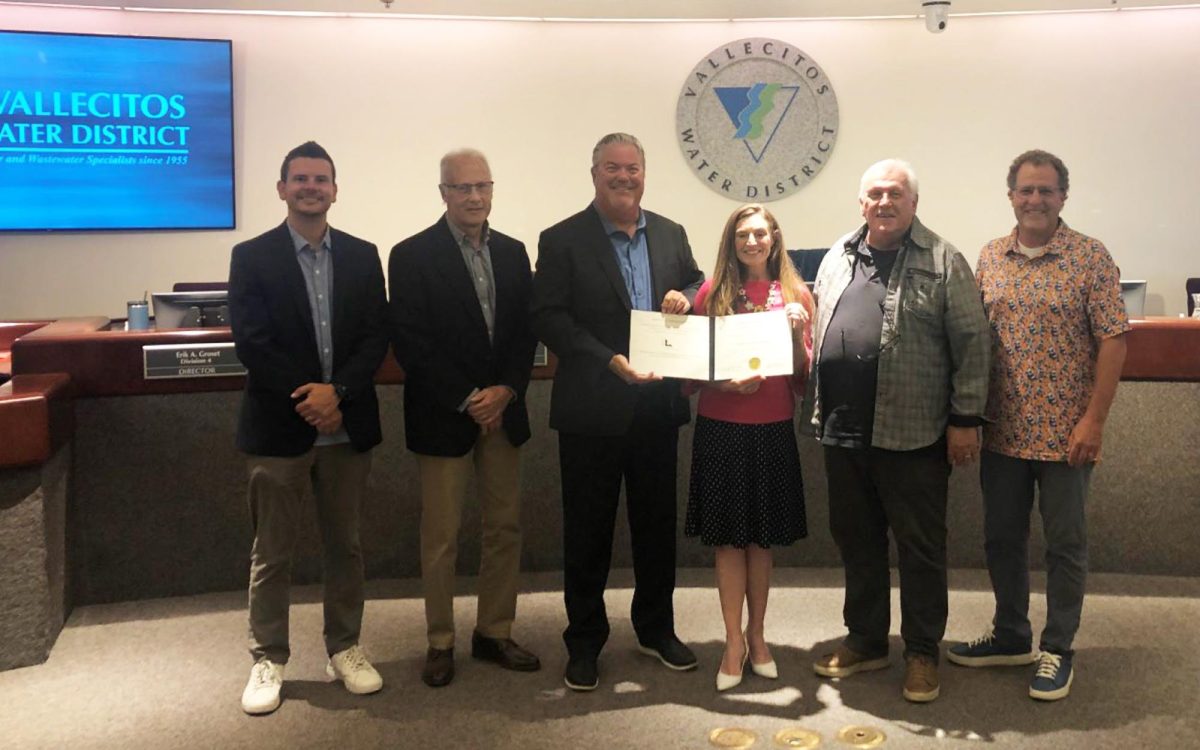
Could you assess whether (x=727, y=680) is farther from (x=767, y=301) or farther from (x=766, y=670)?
(x=767, y=301)

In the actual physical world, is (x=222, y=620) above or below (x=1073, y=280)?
below

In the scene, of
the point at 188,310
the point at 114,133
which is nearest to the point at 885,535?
the point at 188,310

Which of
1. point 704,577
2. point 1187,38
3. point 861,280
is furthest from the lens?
point 1187,38

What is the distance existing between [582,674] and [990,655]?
1.32 m

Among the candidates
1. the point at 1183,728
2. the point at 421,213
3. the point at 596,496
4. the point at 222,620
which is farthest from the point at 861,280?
the point at 421,213

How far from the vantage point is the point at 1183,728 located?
297cm

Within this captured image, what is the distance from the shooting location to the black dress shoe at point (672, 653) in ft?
11.1

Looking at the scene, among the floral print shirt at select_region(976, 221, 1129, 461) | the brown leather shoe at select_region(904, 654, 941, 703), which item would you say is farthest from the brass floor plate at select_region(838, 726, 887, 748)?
the floral print shirt at select_region(976, 221, 1129, 461)

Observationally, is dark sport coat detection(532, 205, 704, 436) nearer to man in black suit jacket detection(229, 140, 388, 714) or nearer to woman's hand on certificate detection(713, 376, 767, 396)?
woman's hand on certificate detection(713, 376, 767, 396)

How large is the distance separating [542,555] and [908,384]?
76.7 inches

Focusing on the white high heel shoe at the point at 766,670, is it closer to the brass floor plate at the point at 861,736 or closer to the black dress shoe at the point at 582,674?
the brass floor plate at the point at 861,736

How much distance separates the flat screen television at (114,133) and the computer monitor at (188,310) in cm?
199

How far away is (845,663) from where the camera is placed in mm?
3350

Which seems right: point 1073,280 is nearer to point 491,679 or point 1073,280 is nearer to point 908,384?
point 908,384
